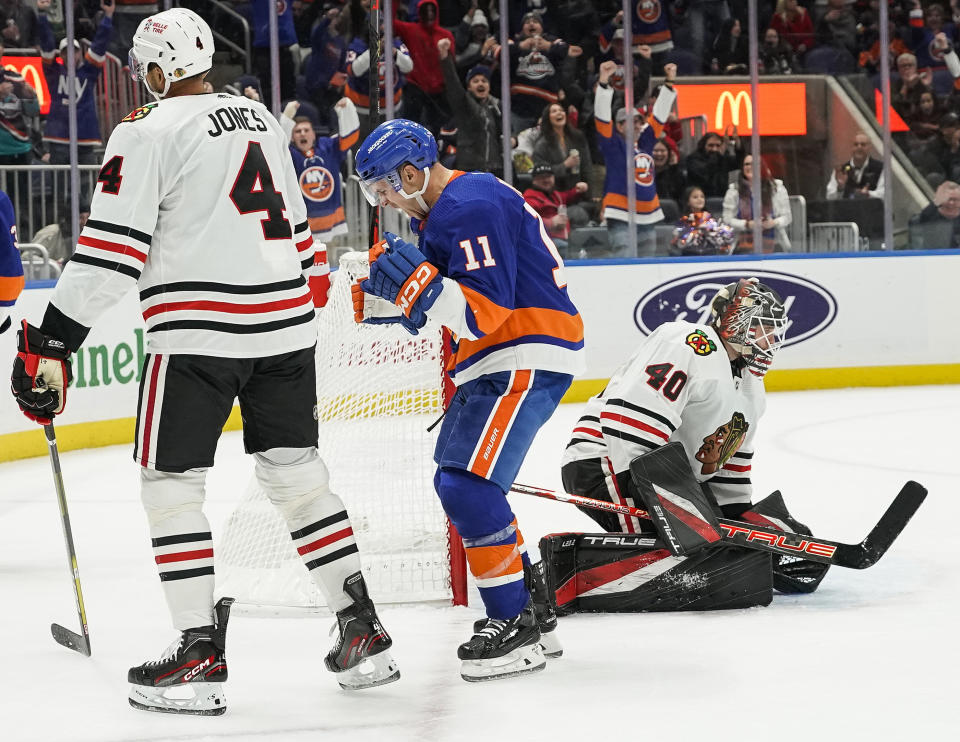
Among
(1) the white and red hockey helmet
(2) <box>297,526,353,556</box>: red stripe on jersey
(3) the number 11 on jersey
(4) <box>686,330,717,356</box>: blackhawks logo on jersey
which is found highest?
(1) the white and red hockey helmet

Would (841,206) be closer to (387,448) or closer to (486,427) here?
(387,448)

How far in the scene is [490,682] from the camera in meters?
2.61

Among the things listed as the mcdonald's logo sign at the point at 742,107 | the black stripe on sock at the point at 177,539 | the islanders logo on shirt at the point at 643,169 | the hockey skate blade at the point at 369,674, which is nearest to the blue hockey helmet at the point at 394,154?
the black stripe on sock at the point at 177,539

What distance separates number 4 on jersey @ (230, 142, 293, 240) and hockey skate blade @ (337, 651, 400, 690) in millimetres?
800

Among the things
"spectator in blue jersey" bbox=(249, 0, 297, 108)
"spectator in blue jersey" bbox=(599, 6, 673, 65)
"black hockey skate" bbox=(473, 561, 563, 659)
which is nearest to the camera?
"black hockey skate" bbox=(473, 561, 563, 659)

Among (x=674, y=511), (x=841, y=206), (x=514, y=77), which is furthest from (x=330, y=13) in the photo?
(x=674, y=511)

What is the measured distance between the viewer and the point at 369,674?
2.55m

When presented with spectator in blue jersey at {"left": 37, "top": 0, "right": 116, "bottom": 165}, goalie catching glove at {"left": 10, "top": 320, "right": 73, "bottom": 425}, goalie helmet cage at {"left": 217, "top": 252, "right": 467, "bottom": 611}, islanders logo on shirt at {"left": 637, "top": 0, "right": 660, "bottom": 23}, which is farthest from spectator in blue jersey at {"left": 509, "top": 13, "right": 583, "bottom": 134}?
goalie catching glove at {"left": 10, "top": 320, "right": 73, "bottom": 425}

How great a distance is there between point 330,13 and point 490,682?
6.26m

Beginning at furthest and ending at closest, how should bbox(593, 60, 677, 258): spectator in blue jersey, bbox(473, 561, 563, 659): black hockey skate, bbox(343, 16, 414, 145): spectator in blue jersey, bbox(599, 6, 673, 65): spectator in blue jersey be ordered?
bbox(599, 6, 673, 65): spectator in blue jersey
bbox(593, 60, 677, 258): spectator in blue jersey
bbox(343, 16, 414, 145): spectator in blue jersey
bbox(473, 561, 563, 659): black hockey skate

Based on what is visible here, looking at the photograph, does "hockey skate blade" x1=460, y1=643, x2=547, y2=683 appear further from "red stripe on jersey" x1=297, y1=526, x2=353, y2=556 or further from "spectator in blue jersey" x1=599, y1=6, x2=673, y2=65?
"spectator in blue jersey" x1=599, y1=6, x2=673, y2=65

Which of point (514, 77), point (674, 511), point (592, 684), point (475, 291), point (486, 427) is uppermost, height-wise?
point (514, 77)

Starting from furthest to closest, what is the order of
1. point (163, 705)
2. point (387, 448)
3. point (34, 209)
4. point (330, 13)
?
point (330, 13)
point (34, 209)
point (387, 448)
point (163, 705)

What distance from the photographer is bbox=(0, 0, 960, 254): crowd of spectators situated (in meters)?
7.80
